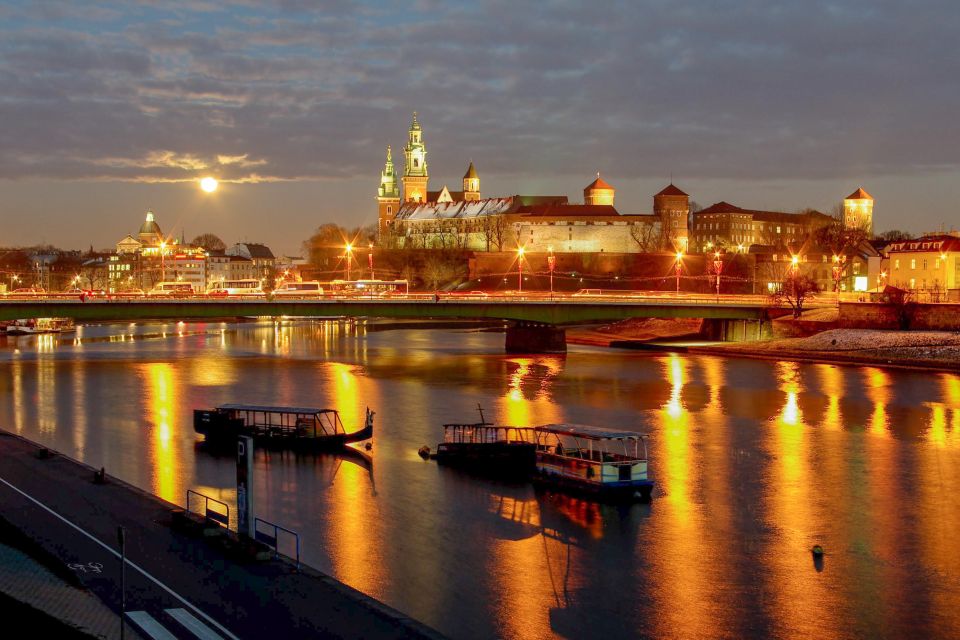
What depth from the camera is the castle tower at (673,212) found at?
13688 cm

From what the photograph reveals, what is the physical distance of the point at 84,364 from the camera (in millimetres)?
50875

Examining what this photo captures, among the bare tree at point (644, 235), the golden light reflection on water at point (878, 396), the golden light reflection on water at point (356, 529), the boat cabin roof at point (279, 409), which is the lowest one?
the golden light reflection on water at point (356, 529)

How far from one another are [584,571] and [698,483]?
7.31 m

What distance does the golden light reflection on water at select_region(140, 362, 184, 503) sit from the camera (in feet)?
75.9

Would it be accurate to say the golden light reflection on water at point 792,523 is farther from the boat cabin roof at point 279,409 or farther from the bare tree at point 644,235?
the bare tree at point 644,235

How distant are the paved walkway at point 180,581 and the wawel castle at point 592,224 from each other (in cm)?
11290

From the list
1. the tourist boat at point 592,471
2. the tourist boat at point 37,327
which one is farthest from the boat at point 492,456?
the tourist boat at point 37,327

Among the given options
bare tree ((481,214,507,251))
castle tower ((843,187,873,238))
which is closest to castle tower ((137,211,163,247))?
bare tree ((481,214,507,251))

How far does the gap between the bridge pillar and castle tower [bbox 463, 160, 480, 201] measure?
118 meters

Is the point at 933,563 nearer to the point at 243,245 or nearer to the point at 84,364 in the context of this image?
the point at 84,364

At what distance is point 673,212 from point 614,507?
11968 centimetres

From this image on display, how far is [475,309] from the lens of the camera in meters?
→ 53.1

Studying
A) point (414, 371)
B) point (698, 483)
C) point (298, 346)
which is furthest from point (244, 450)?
point (298, 346)

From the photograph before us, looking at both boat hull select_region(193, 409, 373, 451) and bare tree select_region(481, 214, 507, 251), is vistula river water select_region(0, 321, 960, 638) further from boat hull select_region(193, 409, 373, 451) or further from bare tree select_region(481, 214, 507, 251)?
bare tree select_region(481, 214, 507, 251)
